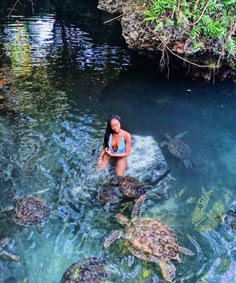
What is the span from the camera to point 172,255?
4.00 m

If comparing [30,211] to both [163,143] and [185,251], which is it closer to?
[185,251]

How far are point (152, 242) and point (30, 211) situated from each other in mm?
1694

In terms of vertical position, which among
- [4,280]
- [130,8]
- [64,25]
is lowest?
[4,280]

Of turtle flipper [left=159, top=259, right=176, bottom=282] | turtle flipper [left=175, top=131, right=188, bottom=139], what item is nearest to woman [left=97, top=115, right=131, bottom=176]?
turtle flipper [left=175, top=131, right=188, bottom=139]

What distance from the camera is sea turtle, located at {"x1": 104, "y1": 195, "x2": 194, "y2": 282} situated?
13.0 feet

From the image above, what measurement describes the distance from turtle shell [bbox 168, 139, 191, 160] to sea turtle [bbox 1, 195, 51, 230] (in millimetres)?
2520

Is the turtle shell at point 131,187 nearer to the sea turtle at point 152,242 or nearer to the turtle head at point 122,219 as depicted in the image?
the turtle head at point 122,219

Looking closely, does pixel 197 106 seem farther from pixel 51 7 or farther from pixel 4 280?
pixel 51 7

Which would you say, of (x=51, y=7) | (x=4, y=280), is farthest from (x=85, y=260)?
(x=51, y=7)

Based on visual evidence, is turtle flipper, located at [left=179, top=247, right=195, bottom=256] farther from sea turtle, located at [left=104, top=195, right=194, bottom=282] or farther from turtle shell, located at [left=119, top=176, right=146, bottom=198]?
turtle shell, located at [left=119, top=176, right=146, bottom=198]

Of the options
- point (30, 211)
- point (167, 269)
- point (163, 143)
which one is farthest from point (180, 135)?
point (30, 211)

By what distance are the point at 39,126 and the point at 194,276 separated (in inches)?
164

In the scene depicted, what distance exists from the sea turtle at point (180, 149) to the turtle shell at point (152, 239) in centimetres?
184

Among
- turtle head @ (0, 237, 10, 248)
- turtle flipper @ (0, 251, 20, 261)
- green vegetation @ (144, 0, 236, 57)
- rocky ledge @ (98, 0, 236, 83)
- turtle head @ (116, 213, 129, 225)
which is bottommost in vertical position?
turtle flipper @ (0, 251, 20, 261)
